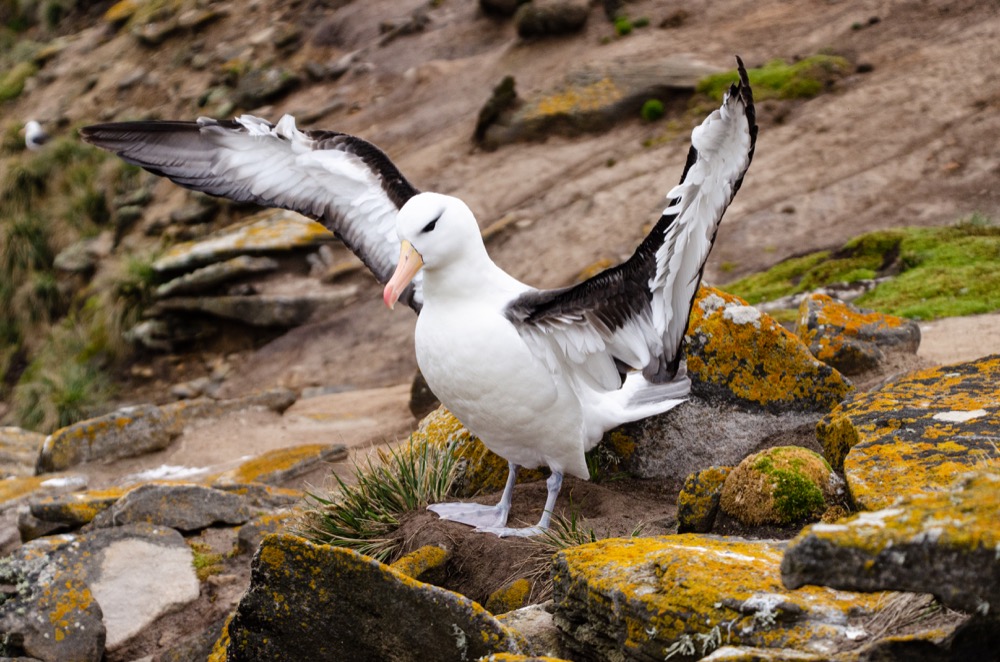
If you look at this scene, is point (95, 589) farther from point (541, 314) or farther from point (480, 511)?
Answer: point (541, 314)

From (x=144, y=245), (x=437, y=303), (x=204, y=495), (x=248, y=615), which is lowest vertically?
(x=144, y=245)

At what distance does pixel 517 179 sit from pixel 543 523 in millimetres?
11492

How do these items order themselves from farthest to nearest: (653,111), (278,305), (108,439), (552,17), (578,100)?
A: (552,17) < (578,100) < (653,111) < (278,305) < (108,439)

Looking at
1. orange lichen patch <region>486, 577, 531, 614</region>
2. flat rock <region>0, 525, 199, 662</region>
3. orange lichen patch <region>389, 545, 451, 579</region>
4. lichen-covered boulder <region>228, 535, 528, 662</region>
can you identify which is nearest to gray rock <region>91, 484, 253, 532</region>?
flat rock <region>0, 525, 199, 662</region>

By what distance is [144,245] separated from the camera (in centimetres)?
1908

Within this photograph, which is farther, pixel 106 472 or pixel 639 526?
pixel 106 472

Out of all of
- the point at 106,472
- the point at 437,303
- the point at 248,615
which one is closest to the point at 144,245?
the point at 106,472

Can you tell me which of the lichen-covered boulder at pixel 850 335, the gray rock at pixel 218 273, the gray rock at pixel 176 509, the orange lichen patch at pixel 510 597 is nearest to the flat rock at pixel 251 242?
the gray rock at pixel 218 273

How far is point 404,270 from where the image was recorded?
16.9ft

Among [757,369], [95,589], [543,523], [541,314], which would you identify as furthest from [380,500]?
[757,369]

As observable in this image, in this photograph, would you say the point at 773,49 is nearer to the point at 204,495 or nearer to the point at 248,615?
the point at 204,495

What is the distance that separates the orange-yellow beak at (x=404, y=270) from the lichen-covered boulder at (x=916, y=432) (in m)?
2.22

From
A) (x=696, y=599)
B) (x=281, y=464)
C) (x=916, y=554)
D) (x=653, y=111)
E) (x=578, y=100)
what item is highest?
(x=916, y=554)

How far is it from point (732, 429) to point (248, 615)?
3.11m
